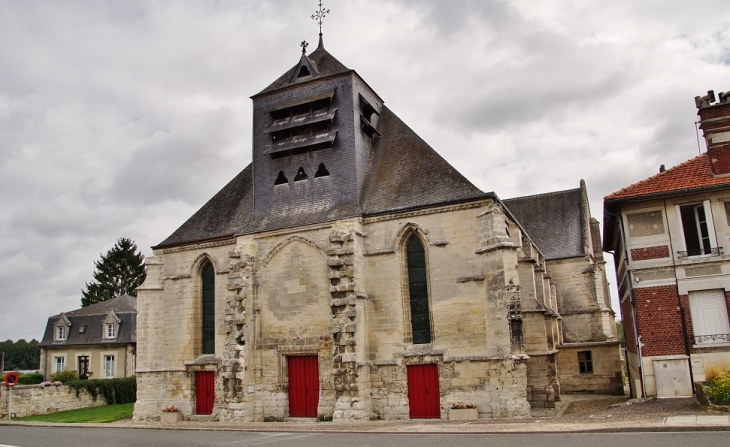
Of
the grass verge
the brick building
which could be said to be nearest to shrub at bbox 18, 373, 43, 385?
the grass verge

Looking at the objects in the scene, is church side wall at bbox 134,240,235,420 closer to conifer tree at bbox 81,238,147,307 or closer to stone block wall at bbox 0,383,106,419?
stone block wall at bbox 0,383,106,419

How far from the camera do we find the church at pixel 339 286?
17.5 m

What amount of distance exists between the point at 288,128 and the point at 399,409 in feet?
35.5

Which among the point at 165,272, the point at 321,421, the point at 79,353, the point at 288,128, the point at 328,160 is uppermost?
the point at 288,128

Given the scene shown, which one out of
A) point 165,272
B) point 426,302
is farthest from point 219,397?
point 426,302

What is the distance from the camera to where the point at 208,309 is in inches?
876

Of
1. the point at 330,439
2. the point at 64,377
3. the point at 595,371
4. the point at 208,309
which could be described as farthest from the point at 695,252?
the point at 64,377

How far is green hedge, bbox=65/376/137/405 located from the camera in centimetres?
2857

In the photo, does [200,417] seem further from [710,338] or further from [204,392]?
[710,338]

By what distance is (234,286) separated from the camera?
788 inches

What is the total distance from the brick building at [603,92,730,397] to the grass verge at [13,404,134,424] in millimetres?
19061

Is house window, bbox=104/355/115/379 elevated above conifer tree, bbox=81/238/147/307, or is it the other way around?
conifer tree, bbox=81/238/147/307

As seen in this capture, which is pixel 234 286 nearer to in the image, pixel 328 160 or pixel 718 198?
pixel 328 160

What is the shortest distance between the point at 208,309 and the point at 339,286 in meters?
6.71
